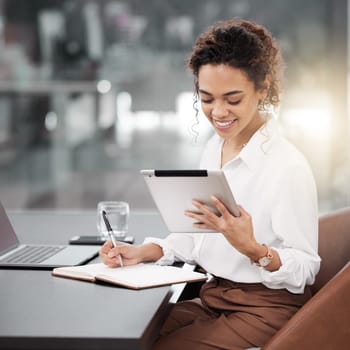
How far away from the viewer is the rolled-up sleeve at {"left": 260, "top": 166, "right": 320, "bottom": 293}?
1.70 m

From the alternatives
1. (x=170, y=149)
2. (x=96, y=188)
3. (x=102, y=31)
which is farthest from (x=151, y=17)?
(x=96, y=188)

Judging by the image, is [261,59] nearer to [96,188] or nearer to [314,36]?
[314,36]

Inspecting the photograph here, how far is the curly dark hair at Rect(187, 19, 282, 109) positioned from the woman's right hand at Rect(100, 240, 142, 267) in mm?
434

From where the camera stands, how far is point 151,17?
4.23m

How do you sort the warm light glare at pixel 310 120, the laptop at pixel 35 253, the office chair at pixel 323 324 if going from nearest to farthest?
the office chair at pixel 323 324, the laptop at pixel 35 253, the warm light glare at pixel 310 120

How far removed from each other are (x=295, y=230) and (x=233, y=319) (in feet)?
0.78

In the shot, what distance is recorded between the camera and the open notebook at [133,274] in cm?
170

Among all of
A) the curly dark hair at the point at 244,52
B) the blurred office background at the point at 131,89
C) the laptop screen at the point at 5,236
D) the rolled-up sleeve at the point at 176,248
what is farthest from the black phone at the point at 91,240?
the blurred office background at the point at 131,89

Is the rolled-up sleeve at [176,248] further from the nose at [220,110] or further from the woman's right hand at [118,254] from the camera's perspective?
the nose at [220,110]

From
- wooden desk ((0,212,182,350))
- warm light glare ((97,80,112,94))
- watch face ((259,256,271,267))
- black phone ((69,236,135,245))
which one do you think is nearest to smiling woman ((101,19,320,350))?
watch face ((259,256,271,267))

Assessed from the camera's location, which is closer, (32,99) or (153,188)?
(153,188)

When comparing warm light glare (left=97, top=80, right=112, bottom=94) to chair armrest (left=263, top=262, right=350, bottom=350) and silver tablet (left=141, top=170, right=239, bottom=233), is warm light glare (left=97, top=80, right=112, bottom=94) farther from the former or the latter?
chair armrest (left=263, top=262, right=350, bottom=350)

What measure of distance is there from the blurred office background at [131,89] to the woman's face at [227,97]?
7.62 feet

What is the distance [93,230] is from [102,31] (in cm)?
201
